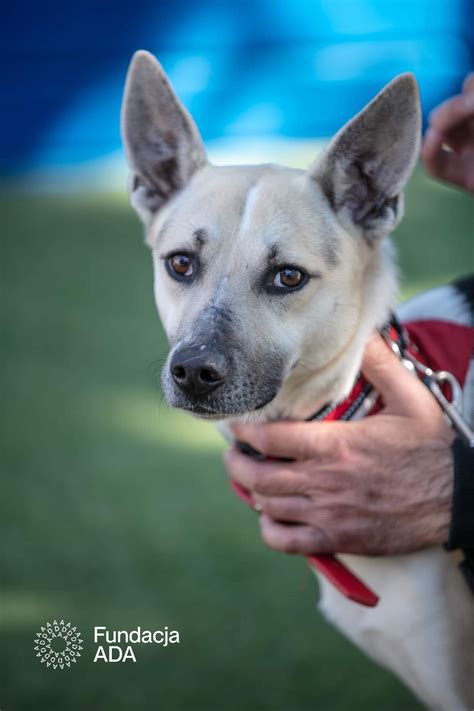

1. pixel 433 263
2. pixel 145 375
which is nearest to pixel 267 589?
pixel 145 375

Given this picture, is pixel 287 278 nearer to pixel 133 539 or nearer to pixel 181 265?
pixel 181 265

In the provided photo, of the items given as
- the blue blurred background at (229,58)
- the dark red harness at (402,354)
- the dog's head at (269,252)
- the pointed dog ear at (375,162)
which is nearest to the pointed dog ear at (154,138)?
the dog's head at (269,252)

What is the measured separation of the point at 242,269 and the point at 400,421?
1.89 feet

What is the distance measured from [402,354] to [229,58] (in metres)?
5.33

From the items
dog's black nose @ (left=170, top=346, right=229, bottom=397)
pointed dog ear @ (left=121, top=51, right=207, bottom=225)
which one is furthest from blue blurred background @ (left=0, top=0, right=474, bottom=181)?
dog's black nose @ (left=170, top=346, right=229, bottom=397)

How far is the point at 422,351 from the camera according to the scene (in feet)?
7.54

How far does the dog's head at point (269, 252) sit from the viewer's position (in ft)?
6.52

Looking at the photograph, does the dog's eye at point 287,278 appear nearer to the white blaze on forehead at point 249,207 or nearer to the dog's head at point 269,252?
the dog's head at point 269,252

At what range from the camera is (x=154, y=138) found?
2342 millimetres

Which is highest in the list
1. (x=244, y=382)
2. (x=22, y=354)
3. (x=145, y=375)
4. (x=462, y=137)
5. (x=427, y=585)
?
(x=22, y=354)

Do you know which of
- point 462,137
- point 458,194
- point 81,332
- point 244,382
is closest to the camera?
point 244,382

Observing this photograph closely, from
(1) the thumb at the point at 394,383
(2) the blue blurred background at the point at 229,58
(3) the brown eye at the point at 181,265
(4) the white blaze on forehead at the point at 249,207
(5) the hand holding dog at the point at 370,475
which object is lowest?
(5) the hand holding dog at the point at 370,475

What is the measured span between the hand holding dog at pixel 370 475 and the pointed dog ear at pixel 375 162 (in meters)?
0.35

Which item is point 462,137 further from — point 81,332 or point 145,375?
point 81,332
